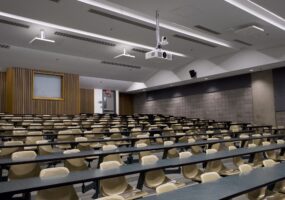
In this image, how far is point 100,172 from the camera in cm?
339

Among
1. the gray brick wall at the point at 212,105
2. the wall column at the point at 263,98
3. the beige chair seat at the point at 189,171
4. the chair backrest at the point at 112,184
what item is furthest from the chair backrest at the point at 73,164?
the gray brick wall at the point at 212,105

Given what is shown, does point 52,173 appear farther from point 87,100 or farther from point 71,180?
point 87,100

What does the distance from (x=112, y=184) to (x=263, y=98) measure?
12514mm

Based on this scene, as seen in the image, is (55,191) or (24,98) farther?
(24,98)

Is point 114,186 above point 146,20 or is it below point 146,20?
below

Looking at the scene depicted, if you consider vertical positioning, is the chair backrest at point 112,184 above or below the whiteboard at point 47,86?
below

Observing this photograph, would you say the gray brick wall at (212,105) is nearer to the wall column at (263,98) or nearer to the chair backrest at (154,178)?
the wall column at (263,98)

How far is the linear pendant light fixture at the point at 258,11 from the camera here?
8.31m

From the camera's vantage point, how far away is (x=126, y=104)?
22.7 meters

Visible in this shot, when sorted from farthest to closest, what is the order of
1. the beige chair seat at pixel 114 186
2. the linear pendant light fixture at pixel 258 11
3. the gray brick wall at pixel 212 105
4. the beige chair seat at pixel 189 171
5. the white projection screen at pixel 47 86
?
1. the gray brick wall at pixel 212 105
2. the white projection screen at pixel 47 86
3. the linear pendant light fixture at pixel 258 11
4. the beige chair seat at pixel 189 171
5. the beige chair seat at pixel 114 186

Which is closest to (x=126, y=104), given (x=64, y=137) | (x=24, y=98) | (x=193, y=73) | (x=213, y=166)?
(x=193, y=73)

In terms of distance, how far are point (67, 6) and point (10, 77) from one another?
7809 mm

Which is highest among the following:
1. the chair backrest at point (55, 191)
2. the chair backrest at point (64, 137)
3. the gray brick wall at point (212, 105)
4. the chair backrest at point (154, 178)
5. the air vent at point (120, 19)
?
the air vent at point (120, 19)

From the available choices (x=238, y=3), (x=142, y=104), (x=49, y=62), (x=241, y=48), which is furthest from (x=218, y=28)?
(x=142, y=104)
